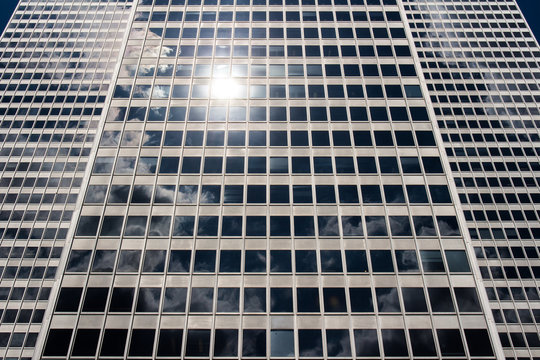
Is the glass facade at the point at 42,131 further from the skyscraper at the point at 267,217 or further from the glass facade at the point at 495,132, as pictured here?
the glass facade at the point at 495,132

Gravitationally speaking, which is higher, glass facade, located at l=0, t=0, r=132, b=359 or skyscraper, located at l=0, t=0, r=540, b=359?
skyscraper, located at l=0, t=0, r=540, b=359

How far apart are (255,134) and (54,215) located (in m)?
42.9

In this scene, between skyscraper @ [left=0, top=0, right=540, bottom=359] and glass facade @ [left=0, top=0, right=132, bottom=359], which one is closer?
skyscraper @ [left=0, top=0, right=540, bottom=359]

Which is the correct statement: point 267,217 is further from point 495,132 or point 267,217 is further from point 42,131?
point 495,132

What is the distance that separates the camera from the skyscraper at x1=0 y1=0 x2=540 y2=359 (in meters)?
25.0

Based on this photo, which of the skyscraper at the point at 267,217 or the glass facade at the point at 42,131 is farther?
the glass facade at the point at 42,131

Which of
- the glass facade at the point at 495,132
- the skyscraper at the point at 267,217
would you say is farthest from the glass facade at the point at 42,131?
the glass facade at the point at 495,132

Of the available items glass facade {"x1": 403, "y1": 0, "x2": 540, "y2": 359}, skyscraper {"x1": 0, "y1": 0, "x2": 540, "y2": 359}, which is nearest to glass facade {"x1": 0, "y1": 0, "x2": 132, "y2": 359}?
skyscraper {"x1": 0, "y1": 0, "x2": 540, "y2": 359}

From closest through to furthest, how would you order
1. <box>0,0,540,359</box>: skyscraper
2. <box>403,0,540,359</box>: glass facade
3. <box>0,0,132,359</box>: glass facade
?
<box>0,0,540,359</box>: skyscraper, <box>0,0,132,359</box>: glass facade, <box>403,0,540,359</box>: glass facade

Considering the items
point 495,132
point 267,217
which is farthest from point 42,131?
point 495,132

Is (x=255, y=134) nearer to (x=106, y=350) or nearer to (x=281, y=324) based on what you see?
(x=281, y=324)

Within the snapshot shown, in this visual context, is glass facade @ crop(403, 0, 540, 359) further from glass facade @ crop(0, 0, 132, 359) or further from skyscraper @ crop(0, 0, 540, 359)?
glass facade @ crop(0, 0, 132, 359)

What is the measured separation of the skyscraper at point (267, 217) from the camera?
82.1 feet

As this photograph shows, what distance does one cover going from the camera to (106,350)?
79.2 ft
